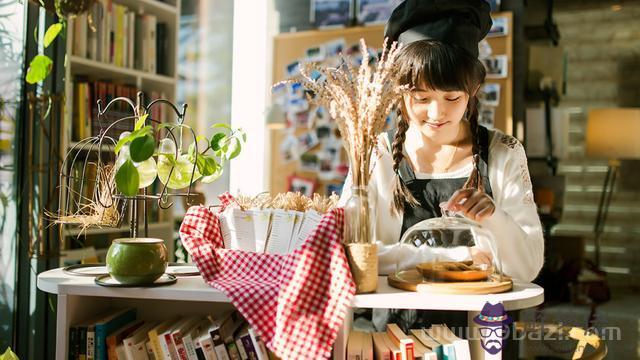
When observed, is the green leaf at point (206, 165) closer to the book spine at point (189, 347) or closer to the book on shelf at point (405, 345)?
the book spine at point (189, 347)

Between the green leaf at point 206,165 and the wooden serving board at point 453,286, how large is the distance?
20.3 inches

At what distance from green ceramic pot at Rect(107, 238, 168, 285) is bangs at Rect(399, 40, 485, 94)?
0.73 meters

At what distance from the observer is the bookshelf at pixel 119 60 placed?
9.17 feet

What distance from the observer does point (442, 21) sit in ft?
5.14

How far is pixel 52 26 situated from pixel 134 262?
1.42 m

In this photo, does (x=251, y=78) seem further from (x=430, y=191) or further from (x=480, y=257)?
(x=480, y=257)

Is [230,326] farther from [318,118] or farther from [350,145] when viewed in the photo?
[318,118]

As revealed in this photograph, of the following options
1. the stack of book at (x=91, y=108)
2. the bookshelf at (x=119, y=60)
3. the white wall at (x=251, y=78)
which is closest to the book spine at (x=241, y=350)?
the bookshelf at (x=119, y=60)

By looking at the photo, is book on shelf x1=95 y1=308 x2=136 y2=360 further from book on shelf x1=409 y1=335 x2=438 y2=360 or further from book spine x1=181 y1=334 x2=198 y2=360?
book on shelf x1=409 y1=335 x2=438 y2=360

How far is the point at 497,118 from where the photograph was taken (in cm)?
356

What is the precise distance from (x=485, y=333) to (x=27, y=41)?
217 centimetres

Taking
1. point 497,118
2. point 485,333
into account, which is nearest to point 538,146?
point 497,118

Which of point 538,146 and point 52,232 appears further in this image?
point 538,146

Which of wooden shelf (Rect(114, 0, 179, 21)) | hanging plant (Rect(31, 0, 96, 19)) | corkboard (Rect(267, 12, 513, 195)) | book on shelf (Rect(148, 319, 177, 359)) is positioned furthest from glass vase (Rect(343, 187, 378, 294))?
corkboard (Rect(267, 12, 513, 195))
